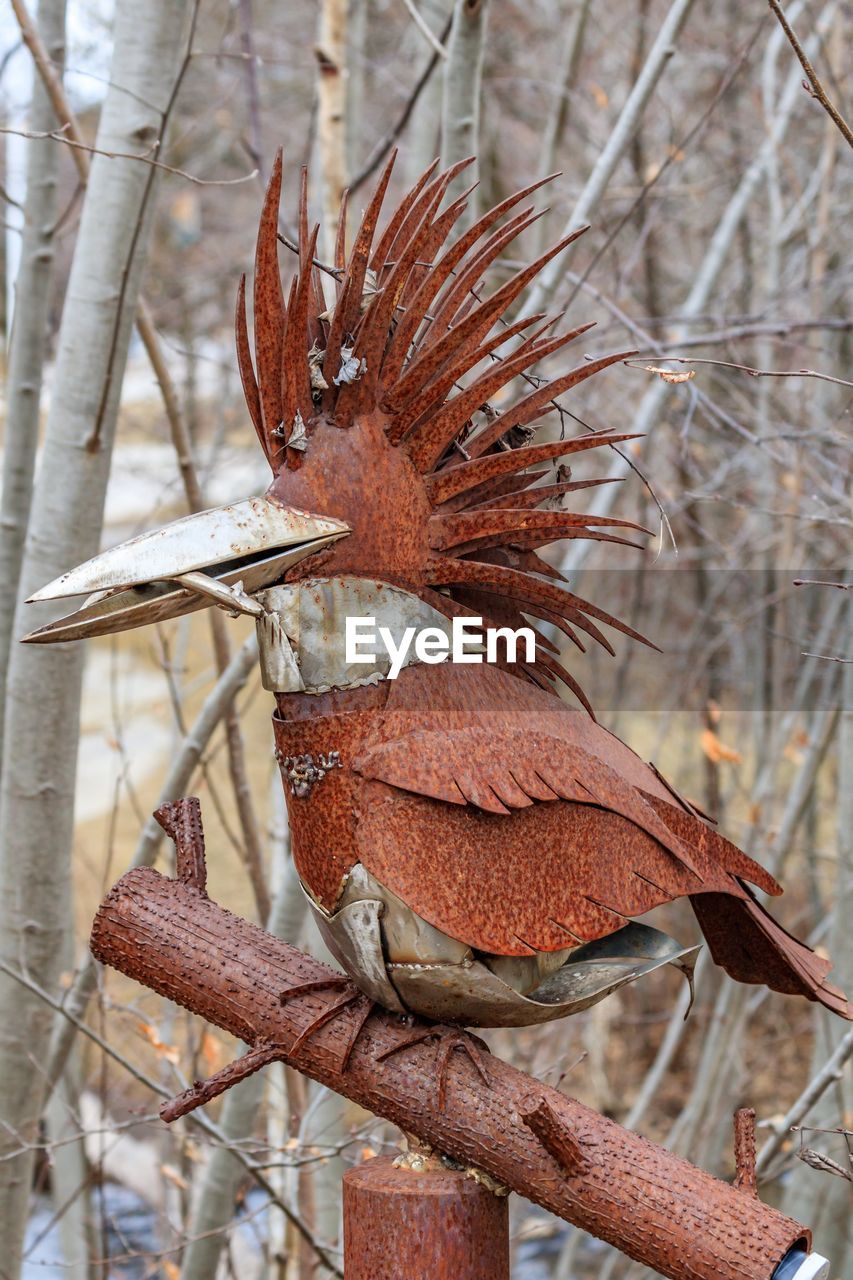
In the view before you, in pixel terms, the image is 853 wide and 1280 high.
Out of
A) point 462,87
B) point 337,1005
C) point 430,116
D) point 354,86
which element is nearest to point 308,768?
point 337,1005

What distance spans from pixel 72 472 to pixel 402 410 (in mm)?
828

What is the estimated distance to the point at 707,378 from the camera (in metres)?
4.25

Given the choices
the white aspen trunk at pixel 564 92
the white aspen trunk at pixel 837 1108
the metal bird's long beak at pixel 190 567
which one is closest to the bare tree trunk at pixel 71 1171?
the metal bird's long beak at pixel 190 567

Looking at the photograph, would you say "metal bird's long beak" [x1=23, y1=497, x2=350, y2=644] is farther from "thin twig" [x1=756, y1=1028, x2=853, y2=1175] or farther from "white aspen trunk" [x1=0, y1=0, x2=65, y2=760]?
"white aspen trunk" [x1=0, y1=0, x2=65, y2=760]

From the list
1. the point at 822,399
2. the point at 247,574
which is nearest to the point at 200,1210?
the point at 247,574

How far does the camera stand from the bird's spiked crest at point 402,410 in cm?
125

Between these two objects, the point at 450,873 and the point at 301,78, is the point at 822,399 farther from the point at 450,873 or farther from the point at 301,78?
the point at 301,78

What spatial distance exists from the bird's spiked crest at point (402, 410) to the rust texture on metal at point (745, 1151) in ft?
1.53

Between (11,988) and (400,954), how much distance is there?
3.39ft

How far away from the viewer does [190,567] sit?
3.84 feet

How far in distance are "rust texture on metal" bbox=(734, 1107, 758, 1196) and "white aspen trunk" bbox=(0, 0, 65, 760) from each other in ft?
4.95

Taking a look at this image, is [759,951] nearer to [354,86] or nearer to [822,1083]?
[822,1083]

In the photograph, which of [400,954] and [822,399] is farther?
[822,399]

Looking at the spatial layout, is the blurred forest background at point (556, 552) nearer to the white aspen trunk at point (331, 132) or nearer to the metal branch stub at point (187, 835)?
the white aspen trunk at point (331, 132)
